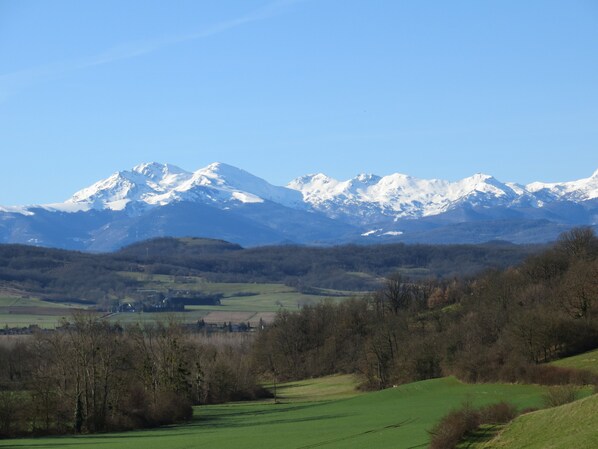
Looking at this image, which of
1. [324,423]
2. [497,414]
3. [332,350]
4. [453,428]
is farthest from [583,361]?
[332,350]

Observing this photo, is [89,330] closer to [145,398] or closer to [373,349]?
[145,398]

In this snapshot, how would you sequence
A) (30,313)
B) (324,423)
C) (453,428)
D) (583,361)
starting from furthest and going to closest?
(30,313), (583,361), (324,423), (453,428)

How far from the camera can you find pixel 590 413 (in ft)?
119

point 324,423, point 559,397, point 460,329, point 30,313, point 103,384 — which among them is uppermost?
point 30,313

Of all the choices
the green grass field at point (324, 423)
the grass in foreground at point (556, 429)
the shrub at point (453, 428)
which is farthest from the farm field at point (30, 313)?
the grass in foreground at point (556, 429)

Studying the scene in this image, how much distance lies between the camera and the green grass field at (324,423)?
49656mm

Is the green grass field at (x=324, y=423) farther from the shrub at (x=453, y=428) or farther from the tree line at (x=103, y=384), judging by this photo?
the tree line at (x=103, y=384)

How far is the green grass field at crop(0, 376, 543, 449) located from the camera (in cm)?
4966

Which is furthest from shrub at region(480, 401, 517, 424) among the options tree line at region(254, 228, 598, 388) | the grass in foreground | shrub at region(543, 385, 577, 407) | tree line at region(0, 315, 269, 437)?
tree line at region(0, 315, 269, 437)

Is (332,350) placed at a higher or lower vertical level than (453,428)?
higher

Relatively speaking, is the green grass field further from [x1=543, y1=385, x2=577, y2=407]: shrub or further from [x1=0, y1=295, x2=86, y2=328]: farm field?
[x1=0, y1=295, x2=86, y2=328]: farm field

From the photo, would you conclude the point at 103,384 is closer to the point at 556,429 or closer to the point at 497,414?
the point at 497,414

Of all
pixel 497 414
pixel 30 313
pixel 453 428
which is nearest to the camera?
pixel 453 428

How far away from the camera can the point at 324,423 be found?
197 ft
